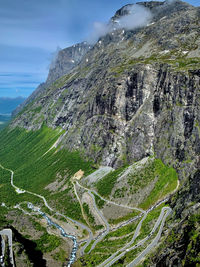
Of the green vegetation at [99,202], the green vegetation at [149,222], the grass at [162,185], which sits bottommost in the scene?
the green vegetation at [149,222]

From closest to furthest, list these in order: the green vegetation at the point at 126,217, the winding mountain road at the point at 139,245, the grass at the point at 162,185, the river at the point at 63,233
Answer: the winding mountain road at the point at 139,245 → the river at the point at 63,233 → the green vegetation at the point at 126,217 → the grass at the point at 162,185

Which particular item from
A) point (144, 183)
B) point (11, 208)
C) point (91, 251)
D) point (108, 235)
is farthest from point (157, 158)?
point (11, 208)

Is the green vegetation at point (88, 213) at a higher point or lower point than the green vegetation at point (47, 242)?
higher

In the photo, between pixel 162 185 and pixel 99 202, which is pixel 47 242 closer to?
pixel 99 202

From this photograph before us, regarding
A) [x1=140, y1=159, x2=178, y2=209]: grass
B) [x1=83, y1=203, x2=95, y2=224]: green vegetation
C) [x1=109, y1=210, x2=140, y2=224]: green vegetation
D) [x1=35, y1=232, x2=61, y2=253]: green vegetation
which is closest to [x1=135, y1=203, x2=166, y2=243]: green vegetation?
[x1=140, y1=159, x2=178, y2=209]: grass

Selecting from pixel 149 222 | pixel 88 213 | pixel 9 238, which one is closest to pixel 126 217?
pixel 149 222

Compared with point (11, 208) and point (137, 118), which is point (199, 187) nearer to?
point (137, 118)

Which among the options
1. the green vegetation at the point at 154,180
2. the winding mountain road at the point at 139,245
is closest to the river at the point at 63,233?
the winding mountain road at the point at 139,245

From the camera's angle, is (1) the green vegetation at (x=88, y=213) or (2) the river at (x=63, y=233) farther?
(1) the green vegetation at (x=88, y=213)

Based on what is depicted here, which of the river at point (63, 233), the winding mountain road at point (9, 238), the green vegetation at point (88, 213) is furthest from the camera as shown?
the green vegetation at point (88, 213)

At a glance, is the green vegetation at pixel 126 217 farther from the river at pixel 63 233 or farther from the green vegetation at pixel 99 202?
the river at pixel 63 233
